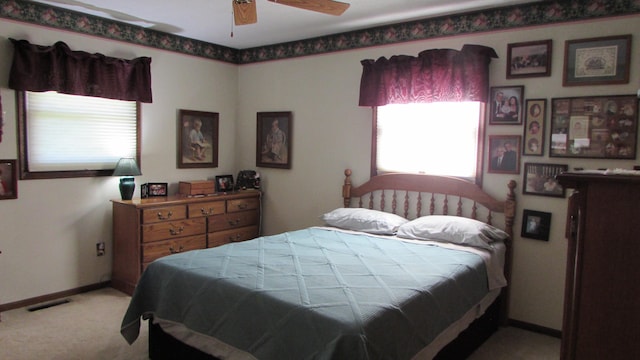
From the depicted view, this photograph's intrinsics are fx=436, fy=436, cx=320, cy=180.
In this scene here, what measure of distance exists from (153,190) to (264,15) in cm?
207

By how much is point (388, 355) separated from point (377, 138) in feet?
8.54

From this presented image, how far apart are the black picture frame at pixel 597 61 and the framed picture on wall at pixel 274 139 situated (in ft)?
9.11

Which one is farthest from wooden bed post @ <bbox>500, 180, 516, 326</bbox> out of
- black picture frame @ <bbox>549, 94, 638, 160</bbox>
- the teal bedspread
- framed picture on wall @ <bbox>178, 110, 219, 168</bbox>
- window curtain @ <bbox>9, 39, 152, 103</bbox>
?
window curtain @ <bbox>9, 39, 152, 103</bbox>

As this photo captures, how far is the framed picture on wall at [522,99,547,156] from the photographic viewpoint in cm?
341

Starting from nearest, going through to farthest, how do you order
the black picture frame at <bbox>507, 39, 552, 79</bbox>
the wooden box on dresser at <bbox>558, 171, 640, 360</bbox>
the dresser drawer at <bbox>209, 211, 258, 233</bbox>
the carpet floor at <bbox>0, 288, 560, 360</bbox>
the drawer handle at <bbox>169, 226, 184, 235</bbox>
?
the wooden box on dresser at <bbox>558, 171, 640, 360</bbox> → the carpet floor at <bbox>0, 288, 560, 360</bbox> → the black picture frame at <bbox>507, 39, 552, 79</bbox> → the drawer handle at <bbox>169, 226, 184, 235</bbox> → the dresser drawer at <bbox>209, 211, 258, 233</bbox>

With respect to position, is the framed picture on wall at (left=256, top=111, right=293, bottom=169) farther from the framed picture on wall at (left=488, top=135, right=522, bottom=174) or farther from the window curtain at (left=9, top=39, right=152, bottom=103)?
the framed picture on wall at (left=488, top=135, right=522, bottom=174)

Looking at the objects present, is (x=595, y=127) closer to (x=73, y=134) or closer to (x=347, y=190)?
(x=347, y=190)

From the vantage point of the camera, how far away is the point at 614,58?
3.11 m

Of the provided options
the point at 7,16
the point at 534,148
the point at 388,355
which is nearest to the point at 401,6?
the point at 534,148

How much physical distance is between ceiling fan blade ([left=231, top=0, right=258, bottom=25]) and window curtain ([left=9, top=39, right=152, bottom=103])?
2.03 meters

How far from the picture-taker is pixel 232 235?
485 cm

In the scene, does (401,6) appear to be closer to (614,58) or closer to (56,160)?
(614,58)

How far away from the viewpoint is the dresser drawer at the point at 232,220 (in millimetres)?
4621

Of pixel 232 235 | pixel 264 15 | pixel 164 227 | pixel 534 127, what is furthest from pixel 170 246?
pixel 534 127
